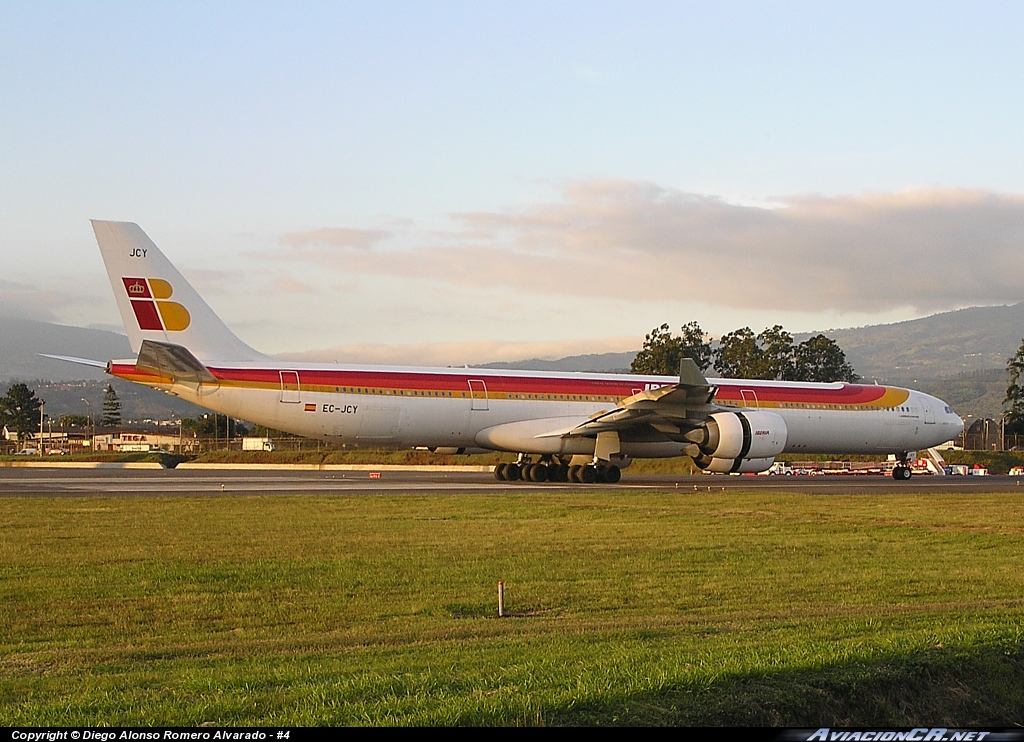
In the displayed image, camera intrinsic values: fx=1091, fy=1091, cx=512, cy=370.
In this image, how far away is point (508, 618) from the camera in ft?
35.9

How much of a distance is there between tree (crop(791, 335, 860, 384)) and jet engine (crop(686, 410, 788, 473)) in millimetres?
63950

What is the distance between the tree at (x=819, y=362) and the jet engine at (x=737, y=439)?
6395cm

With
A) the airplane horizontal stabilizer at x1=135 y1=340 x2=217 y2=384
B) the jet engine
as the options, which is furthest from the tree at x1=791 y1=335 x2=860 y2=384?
the airplane horizontal stabilizer at x1=135 y1=340 x2=217 y2=384

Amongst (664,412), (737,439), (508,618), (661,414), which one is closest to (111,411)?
(661,414)

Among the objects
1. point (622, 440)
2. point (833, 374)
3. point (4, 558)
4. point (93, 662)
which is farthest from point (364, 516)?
point (833, 374)

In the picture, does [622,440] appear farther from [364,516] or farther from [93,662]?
[93,662]

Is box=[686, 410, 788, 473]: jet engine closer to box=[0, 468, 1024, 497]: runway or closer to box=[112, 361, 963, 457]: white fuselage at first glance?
box=[0, 468, 1024, 497]: runway

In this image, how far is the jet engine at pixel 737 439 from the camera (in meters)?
32.6

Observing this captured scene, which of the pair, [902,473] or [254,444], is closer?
[902,473]

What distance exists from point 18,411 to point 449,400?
112 meters

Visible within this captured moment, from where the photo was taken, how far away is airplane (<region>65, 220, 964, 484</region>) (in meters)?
31.4

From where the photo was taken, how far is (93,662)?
8195 mm

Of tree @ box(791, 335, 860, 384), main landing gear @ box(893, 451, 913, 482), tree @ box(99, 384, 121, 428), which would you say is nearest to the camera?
main landing gear @ box(893, 451, 913, 482)

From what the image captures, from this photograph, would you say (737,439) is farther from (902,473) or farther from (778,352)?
(778,352)
